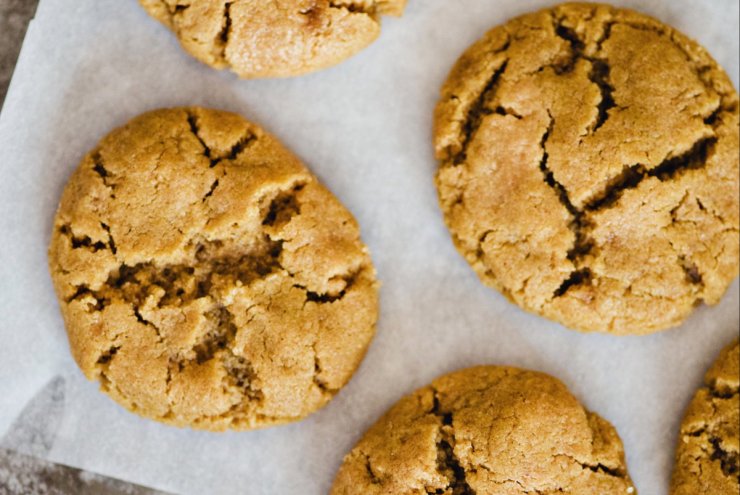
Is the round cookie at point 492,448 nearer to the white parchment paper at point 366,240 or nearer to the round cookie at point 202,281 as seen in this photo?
the white parchment paper at point 366,240

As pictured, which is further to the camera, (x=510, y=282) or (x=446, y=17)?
(x=446, y=17)

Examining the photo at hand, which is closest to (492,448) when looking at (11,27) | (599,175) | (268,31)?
(599,175)

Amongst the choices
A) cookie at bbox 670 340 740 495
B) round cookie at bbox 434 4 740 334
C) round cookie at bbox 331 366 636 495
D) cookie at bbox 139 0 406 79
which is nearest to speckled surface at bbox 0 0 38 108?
cookie at bbox 139 0 406 79

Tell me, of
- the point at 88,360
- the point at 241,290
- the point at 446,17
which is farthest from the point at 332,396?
the point at 446,17

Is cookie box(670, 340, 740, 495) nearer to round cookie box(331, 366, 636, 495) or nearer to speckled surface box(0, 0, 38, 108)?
round cookie box(331, 366, 636, 495)

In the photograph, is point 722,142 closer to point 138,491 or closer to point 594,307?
point 594,307

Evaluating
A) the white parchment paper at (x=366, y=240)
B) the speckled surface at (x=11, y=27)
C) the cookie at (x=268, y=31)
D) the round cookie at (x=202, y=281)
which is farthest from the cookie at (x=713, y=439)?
the speckled surface at (x=11, y=27)
